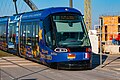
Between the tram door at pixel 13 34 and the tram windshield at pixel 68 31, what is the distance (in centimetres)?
720

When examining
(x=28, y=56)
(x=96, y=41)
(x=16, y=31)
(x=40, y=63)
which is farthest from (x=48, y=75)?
(x=96, y=41)

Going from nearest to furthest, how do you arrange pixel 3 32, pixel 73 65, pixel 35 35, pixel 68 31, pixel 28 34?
pixel 73 65 < pixel 68 31 < pixel 35 35 < pixel 28 34 < pixel 3 32

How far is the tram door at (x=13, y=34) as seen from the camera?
24938 millimetres

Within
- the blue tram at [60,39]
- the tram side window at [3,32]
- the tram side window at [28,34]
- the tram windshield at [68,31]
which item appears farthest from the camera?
the tram side window at [3,32]

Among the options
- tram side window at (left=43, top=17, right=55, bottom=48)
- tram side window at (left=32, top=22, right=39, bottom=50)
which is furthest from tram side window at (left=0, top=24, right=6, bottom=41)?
tram side window at (left=43, top=17, right=55, bottom=48)

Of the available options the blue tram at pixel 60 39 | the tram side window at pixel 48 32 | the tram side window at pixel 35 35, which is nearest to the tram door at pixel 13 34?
the blue tram at pixel 60 39

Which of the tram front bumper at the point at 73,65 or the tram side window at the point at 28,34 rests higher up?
the tram side window at the point at 28,34

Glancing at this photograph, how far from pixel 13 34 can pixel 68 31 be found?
930 centimetres

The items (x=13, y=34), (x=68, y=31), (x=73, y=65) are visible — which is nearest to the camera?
(x=73, y=65)

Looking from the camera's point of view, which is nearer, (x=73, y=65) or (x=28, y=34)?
(x=73, y=65)

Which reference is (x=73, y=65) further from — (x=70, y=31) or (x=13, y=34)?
(x=13, y=34)

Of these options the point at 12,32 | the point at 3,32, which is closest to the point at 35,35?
the point at 12,32

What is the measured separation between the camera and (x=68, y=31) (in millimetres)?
17859

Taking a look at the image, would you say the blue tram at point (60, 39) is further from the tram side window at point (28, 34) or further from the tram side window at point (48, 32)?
the tram side window at point (28, 34)
